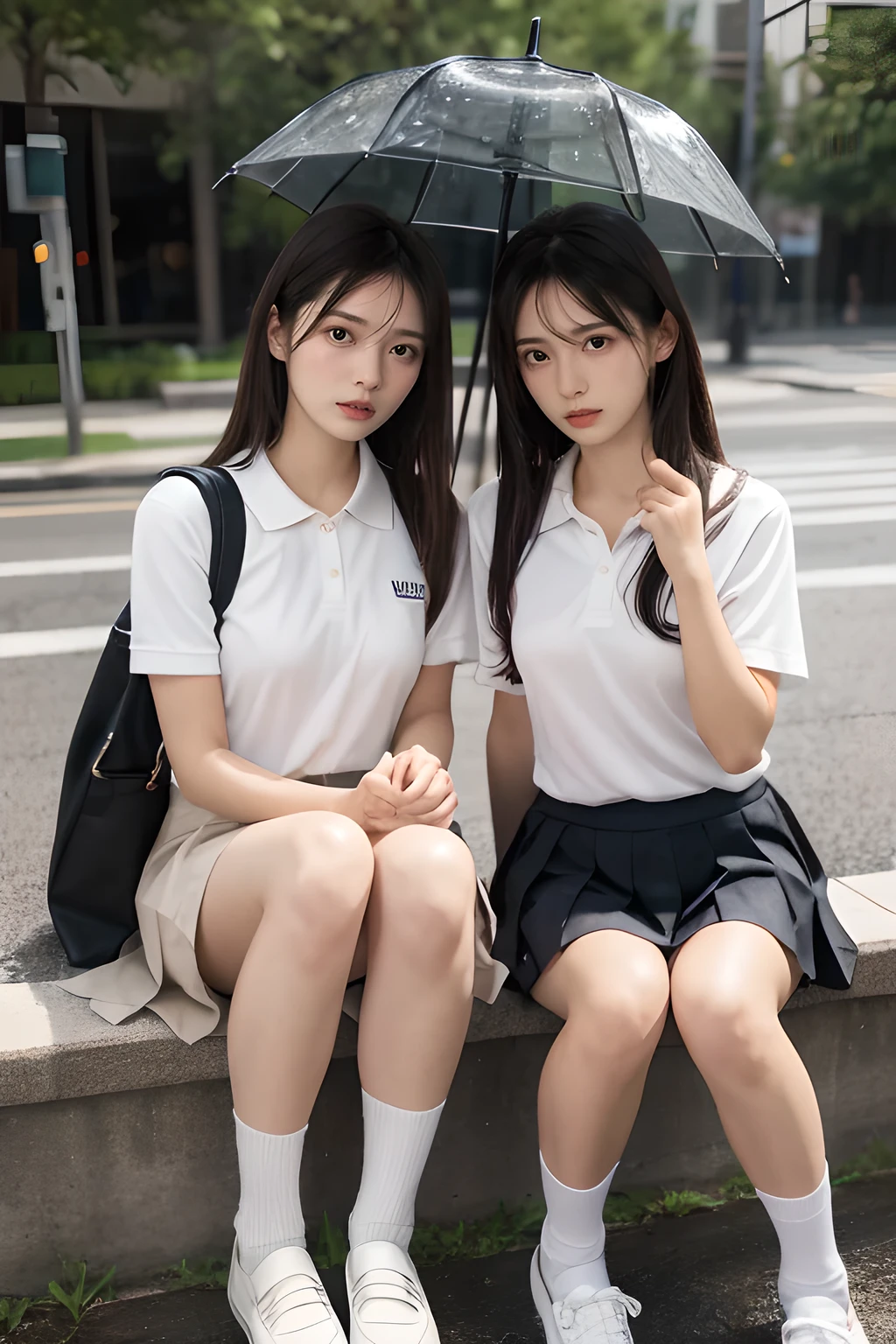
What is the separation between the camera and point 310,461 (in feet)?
7.27

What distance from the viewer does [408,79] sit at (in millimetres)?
2184

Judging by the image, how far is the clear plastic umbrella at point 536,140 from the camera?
207cm

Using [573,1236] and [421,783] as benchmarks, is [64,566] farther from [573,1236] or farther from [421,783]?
[573,1236]

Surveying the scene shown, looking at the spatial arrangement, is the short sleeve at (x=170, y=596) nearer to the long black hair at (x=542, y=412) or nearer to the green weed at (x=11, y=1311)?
the long black hair at (x=542, y=412)

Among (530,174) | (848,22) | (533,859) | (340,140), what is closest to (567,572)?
(533,859)

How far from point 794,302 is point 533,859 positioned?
1845cm

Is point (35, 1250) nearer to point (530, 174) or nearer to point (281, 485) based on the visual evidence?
point (281, 485)

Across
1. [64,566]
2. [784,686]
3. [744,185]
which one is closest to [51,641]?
[64,566]

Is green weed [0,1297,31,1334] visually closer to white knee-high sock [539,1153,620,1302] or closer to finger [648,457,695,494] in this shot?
white knee-high sock [539,1153,620,1302]

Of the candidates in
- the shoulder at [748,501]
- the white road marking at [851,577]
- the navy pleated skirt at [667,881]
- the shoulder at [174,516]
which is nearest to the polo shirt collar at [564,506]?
the shoulder at [748,501]

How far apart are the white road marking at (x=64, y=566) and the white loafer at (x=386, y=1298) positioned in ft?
19.8

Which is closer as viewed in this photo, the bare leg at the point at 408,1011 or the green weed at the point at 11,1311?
the bare leg at the point at 408,1011

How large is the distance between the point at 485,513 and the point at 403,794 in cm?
59

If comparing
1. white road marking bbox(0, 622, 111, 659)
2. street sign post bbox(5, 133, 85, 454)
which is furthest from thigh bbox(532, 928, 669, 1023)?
street sign post bbox(5, 133, 85, 454)
